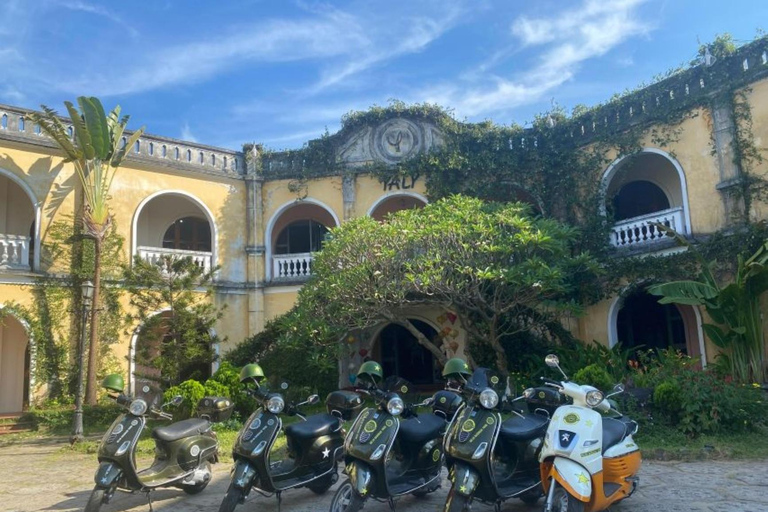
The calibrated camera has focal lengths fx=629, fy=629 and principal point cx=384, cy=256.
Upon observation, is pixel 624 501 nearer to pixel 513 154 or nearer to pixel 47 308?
pixel 513 154

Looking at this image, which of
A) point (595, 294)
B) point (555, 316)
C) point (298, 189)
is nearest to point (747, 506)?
point (555, 316)

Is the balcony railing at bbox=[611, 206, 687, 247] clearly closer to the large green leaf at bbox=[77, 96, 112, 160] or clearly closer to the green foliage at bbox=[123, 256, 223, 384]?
the green foliage at bbox=[123, 256, 223, 384]

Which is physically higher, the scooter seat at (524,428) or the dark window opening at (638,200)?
the dark window opening at (638,200)

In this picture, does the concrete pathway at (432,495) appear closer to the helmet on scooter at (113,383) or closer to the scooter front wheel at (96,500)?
the scooter front wheel at (96,500)

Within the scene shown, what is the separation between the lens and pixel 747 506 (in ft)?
15.6

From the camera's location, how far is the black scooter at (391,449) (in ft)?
15.2

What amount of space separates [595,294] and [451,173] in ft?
12.9

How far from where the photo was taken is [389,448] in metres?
4.75

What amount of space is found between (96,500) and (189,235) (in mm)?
10945

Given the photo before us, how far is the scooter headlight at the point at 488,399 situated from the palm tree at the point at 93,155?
8260mm

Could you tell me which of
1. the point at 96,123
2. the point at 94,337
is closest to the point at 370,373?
the point at 94,337

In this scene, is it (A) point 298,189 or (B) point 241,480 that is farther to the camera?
(A) point 298,189

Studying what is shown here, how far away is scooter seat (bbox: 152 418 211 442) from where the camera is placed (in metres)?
5.76

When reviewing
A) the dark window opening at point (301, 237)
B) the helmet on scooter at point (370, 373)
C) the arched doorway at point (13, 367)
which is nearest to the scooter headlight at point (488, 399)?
the helmet on scooter at point (370, 373)
